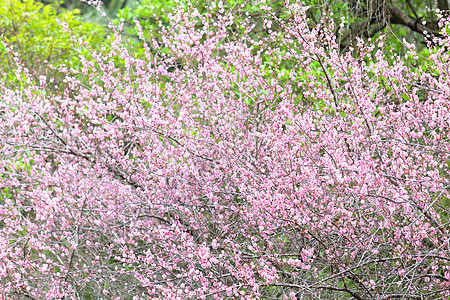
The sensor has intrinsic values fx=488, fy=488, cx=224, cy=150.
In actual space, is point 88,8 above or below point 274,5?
below

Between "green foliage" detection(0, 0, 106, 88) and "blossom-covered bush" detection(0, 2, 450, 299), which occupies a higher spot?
"blossom-covered bush" detection(0, 2, 450, 299)

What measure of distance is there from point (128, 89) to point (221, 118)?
86 centimetres

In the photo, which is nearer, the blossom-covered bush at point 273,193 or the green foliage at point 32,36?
the blossom-covered bush at point 273,193

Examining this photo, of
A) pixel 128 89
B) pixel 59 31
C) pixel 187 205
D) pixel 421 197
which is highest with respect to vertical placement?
pixel 421 197

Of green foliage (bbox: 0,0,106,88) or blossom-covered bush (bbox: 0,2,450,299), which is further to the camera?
green foliage (bbox: 0,0,106,88)

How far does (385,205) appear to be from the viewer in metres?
3.07

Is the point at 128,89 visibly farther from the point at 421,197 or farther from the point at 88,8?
the point at 88,8

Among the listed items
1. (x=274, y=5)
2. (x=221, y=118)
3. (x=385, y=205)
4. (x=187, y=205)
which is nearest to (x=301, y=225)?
(x=385, y=205)

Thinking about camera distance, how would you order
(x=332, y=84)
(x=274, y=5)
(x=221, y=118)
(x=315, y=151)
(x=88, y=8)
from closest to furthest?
(x=315, y=151) < (x=332, y=84) < (x=221, y=118) < (x=274, y=5) < (x=88, y=8)

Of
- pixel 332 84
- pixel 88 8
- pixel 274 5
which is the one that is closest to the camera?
pixel 332 84

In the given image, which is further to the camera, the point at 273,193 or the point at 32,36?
the point at 32,36

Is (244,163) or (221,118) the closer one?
(244,163)

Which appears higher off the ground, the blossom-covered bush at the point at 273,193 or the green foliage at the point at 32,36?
the blossom-covered bush at the point at 273,193

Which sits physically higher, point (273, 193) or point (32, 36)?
point (273, 193)
